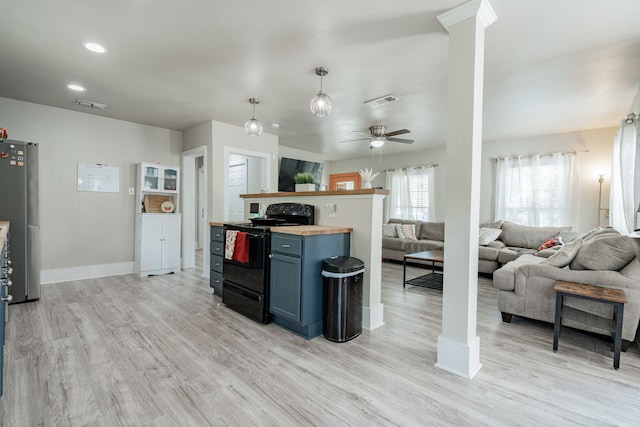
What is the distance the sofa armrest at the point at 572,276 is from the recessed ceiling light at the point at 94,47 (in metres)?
4.28

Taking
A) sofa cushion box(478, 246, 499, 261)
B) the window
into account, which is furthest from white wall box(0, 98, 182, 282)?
sofa cushion box(478, 246, 499, 261)

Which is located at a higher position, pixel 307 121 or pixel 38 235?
pixel 307 121

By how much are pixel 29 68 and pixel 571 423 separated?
5.16 meters

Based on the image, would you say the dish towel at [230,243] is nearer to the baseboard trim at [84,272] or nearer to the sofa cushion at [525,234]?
the baseboard trim at [84,272]

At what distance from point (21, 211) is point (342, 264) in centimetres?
360

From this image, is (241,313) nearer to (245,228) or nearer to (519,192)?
(245,228)

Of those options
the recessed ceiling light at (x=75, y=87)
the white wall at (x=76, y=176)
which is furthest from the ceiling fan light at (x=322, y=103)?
the white wall at (x=76, y=176)

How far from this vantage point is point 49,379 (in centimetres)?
196

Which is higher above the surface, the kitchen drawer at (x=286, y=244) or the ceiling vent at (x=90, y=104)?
the ceiling vent at (x=90, y=104)

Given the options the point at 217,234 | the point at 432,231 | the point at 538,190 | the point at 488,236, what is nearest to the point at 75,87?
the point at 217,234

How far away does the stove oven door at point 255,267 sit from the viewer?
113 inches

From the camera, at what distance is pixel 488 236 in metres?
5.48

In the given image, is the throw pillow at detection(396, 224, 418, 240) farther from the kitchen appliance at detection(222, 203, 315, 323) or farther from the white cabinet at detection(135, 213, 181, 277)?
the white cabinet at detection(135, 213, 181, 277)

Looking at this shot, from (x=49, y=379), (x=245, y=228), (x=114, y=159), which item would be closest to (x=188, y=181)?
(x=114, y=159)
